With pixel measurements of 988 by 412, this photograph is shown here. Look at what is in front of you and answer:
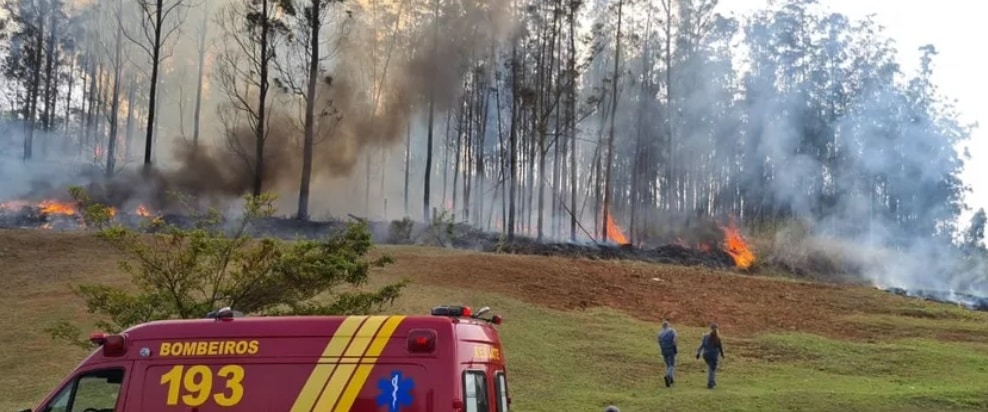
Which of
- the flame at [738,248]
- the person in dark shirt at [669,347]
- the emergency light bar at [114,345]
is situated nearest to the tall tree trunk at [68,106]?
the flame at [738,248]

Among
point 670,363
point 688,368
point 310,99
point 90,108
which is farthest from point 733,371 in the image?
point 90,108

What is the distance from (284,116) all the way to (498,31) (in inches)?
559

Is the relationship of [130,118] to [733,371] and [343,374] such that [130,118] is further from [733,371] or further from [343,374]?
[343,374]

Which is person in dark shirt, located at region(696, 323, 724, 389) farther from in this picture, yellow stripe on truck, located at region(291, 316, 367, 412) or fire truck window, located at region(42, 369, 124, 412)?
fire truck window, located at region(42, 369, 124, 412)

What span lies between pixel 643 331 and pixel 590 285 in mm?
5733

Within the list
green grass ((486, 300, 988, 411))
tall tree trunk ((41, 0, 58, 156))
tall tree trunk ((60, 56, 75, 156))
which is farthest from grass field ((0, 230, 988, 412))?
tall tree trunk ((60, 56, 75, 156))

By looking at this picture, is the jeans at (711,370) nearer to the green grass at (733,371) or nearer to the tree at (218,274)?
the green grass at (733,371)

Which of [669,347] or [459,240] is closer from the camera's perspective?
[669,347]

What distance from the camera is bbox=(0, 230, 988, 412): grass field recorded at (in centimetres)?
1891

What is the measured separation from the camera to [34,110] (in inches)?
2379

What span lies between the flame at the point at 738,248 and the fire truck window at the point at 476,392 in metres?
42.9

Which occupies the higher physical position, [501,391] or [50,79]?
[50,79]

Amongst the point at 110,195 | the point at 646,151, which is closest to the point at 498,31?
the point at 646,151

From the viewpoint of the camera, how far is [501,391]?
7824 millimetres
